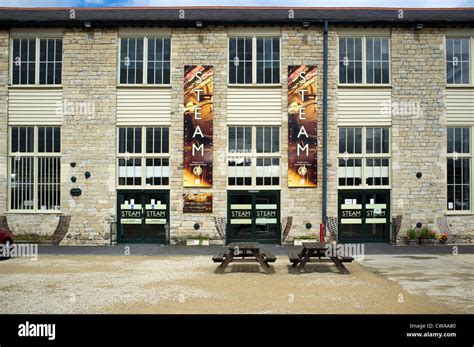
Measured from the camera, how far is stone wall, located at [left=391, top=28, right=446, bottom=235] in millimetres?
17500

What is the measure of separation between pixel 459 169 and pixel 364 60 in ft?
17.2

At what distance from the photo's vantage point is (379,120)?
696 inches

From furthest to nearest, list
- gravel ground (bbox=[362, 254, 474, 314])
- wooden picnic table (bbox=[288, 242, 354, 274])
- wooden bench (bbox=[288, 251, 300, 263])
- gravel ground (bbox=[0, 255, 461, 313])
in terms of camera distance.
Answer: wooden bench (bbox=[288, 251, 300, 263])
wooden picnic table (bbox=[288, 242, 354, 274])
gravel ground (bbox=[362, 254, 474, 314])
gravel ground (bbox=[0, 255, 461, 313])

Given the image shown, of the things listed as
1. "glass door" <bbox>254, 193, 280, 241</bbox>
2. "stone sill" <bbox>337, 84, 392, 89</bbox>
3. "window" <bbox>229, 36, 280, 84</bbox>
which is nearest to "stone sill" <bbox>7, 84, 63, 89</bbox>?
"window" <bbox>229, 36, 280, 84</bbox>

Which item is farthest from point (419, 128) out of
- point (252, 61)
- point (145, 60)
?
point (145, 60)

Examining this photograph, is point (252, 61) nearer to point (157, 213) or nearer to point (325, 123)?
point (325, 123)

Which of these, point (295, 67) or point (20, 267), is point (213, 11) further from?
point (20, 267)

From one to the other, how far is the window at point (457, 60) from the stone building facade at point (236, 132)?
230 millimetres

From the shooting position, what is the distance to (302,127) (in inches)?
689

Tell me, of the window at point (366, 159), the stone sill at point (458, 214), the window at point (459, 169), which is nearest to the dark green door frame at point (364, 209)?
the window at point (366, 159)

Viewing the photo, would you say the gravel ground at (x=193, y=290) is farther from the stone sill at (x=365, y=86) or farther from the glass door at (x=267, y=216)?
the stone sill at (x=365, y=86)

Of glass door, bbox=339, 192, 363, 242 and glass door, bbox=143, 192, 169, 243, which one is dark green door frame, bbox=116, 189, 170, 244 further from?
glass door, bbox=339, 192, 363, 242

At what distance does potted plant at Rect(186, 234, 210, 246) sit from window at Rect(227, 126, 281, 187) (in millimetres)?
2139

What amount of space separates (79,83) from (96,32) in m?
1.93
